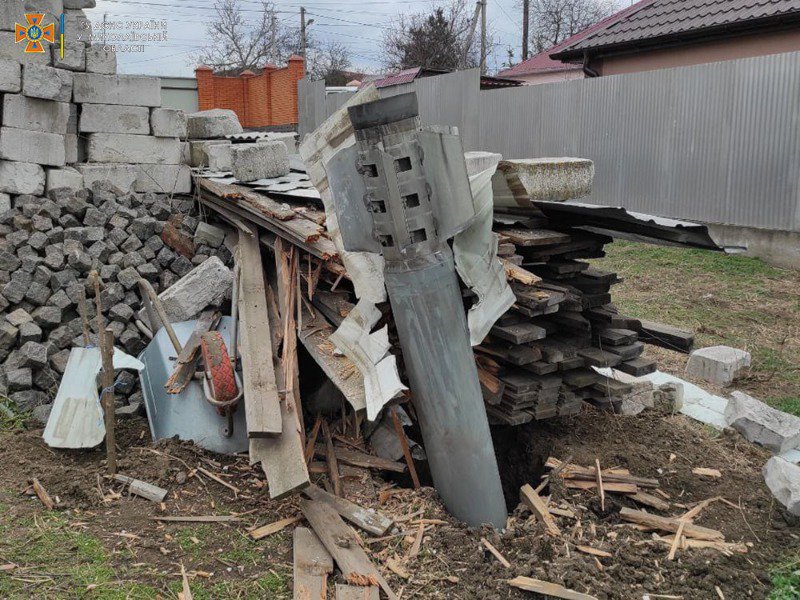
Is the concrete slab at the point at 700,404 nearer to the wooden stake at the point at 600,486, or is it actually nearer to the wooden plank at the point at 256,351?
the wooden stake at the point at 600,486

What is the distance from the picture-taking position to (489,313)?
4.33m

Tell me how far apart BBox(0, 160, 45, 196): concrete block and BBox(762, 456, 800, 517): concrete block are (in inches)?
312

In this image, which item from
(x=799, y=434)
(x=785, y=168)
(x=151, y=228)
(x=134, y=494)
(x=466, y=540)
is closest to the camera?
(x=466, y=540)

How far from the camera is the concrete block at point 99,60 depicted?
8734mm

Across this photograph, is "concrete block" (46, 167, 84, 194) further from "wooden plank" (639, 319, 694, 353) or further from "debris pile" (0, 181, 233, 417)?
"wooden plank" (639, 319, 694, 353)

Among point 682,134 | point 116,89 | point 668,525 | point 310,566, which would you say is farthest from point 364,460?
point 682,134

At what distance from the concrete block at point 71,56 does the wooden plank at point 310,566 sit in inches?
277

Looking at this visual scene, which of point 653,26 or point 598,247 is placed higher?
point 653,26

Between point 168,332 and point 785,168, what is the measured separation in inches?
362

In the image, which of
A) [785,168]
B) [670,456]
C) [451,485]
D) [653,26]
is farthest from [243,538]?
[653,26]

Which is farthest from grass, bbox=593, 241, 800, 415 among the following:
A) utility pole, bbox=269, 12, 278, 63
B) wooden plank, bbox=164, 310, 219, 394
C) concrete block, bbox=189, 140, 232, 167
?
utility pole, bbox=269, 12, 278, 63

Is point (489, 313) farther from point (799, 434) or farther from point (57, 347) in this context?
point (57, 347)

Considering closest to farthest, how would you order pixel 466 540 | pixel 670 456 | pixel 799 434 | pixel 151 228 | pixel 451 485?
pixel 466 540 < pixel 451 485 < pixel 670 456 < pixel 799 434 < pixel 151 228

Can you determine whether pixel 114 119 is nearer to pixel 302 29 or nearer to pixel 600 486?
pixel 600 486
